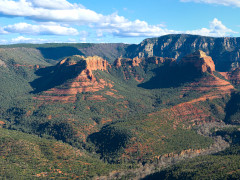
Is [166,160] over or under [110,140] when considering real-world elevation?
under

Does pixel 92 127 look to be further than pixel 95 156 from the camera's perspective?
Yes

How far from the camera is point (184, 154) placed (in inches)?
5930

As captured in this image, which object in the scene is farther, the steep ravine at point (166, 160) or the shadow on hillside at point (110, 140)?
the shadow on hillside at point (110, 140)

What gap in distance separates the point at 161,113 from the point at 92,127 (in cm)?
4633

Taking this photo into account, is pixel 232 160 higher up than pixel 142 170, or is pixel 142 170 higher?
pixel 232 160

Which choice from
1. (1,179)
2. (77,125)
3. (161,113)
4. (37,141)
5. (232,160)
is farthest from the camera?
(161,113)

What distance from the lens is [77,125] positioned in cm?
17925

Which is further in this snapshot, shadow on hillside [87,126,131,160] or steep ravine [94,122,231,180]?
shadow on hillside [87,126,131,160]

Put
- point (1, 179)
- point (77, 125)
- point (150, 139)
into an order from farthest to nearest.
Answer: point (77, 125), point (150, 139), point (1, 179)

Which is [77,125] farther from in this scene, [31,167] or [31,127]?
[31,167]

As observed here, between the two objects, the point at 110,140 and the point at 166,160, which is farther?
the point at 110,140

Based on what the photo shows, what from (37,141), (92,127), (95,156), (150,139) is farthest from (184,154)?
(37,141)

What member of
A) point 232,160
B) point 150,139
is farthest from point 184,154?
point 232,160

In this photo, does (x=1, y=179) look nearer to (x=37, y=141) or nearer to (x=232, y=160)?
(x=37, y=141)
